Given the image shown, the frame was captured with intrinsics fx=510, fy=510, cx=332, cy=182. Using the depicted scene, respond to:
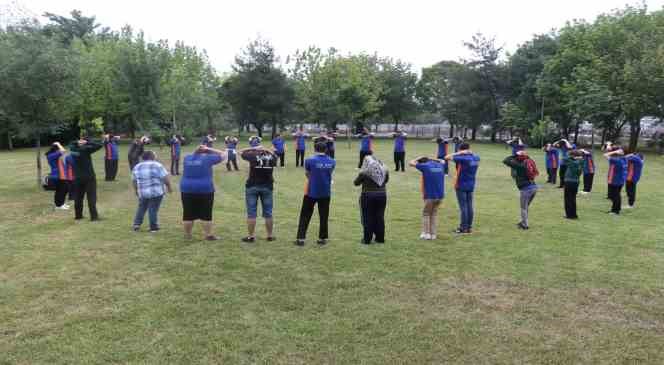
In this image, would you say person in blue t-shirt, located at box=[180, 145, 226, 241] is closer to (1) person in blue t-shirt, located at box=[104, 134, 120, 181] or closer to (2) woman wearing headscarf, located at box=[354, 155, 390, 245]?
(2) woman wearing headscarf, located at box=[354, 155, 390, 245]

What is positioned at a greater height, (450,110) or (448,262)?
(450,110)

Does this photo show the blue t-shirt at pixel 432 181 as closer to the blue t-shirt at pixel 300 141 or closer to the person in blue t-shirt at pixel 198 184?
the person in blue t-shirt at pixel 198 184

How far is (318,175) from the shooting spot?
8570mm

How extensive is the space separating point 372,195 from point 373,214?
376 millimetres

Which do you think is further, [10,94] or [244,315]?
[10,94]

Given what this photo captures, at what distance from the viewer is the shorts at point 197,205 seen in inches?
342

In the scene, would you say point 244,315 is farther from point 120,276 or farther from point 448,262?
point 448,262

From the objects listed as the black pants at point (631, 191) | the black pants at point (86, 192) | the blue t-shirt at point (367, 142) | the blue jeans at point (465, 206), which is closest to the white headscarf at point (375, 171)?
the blue jeans at point (465, 206)

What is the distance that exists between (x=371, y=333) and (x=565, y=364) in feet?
6.11

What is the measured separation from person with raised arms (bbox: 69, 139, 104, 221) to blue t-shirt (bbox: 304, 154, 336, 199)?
15.8 feet

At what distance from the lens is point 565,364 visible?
15.6 feet

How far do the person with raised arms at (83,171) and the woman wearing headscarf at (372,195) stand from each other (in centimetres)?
563

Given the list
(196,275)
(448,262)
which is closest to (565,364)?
(448,262)

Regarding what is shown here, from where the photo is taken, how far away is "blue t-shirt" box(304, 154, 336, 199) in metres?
8.52
